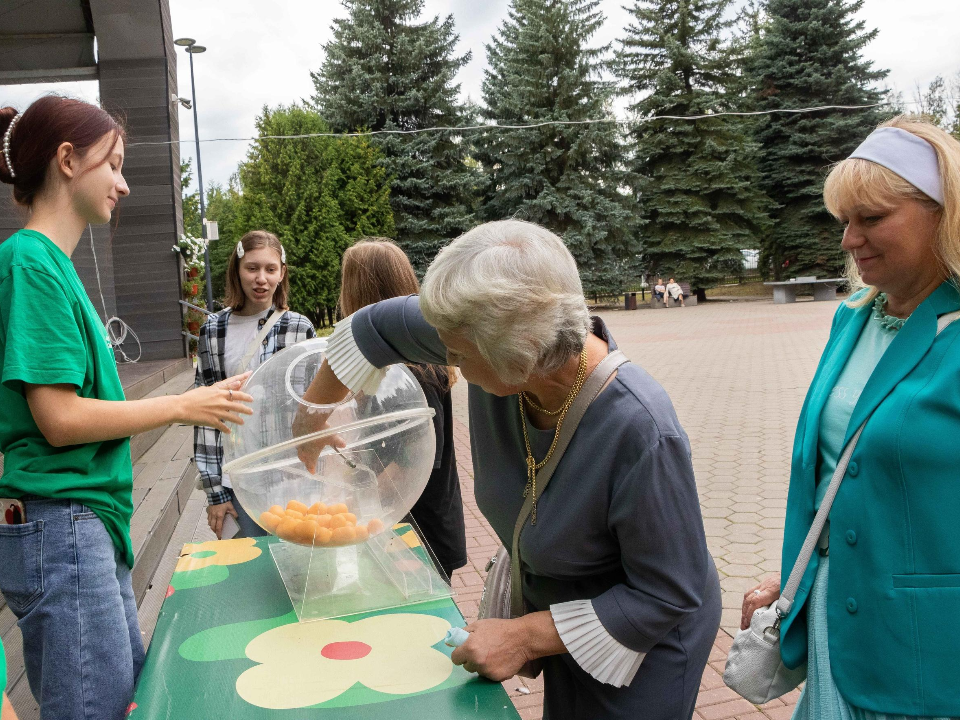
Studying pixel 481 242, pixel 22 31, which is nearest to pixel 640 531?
pixel 481 242

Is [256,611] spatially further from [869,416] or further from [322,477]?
[869,416]

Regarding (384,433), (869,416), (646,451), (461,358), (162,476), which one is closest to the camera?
(646,451)

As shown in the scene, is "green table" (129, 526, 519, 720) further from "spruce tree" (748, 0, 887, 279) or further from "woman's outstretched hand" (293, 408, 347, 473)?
"spruce tree" (748, 0, 887, 279)

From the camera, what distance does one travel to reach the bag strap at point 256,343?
3012 millimetres

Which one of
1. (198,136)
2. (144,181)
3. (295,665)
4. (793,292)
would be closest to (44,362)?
(295,665)

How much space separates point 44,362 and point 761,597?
172cm

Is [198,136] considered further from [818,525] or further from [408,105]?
[818,525]

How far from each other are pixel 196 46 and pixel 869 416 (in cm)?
2033

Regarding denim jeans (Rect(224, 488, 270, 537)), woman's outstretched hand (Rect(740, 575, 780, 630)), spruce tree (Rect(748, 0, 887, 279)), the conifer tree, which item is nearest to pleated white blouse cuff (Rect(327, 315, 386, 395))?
woman's outstretched hand (Rect(740, 575, 780, 630))

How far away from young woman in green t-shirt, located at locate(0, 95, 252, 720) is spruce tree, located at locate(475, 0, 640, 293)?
88.1ft

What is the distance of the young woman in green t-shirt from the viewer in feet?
4.99

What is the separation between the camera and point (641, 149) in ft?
97.8

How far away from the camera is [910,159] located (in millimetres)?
1521

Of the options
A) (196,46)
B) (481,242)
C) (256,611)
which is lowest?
(256,611)
